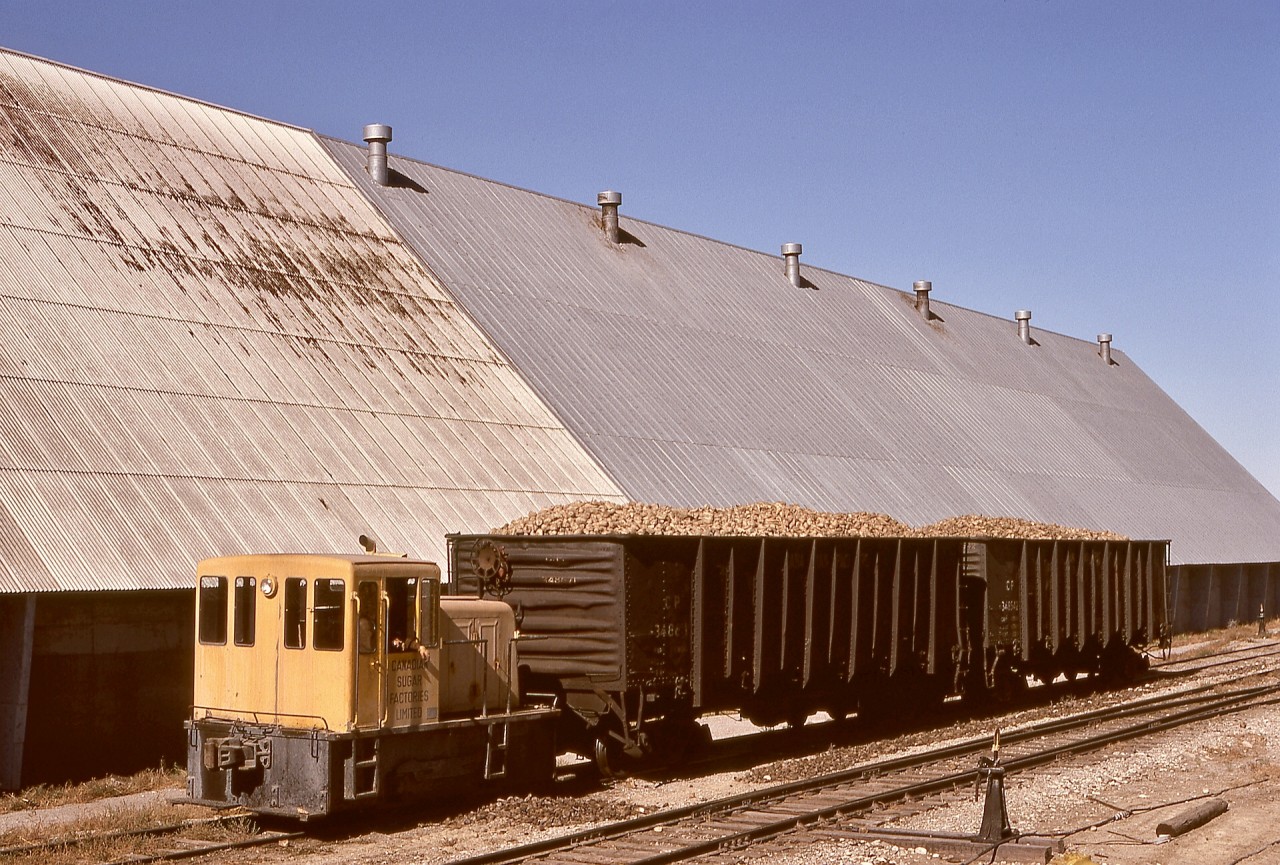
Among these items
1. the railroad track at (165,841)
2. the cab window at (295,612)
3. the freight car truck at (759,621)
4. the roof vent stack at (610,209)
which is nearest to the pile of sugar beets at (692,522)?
the freight car truck at (759,621)

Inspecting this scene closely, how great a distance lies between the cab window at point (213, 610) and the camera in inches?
610

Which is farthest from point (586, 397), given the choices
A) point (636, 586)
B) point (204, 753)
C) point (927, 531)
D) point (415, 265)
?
point (204, 753)

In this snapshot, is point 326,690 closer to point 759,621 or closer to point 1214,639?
point 759,621

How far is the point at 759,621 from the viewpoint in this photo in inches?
762

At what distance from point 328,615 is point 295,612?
431 mm

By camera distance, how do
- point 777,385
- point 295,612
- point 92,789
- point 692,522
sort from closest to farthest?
point 295,612 → point 92,789 → point 692,522 → point 777,385

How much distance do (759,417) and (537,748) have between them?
19.9 m

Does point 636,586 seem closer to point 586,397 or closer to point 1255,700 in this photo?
point 586,397

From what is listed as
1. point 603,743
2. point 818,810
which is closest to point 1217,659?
point 603,743

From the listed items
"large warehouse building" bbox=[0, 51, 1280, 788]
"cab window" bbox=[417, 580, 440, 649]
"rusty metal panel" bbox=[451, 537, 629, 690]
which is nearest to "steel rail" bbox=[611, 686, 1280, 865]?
"rusty metal panel" bbox=[451, 537, 629, 690]

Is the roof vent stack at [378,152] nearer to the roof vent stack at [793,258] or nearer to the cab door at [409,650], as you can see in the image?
the roof vent stack at [793,258]

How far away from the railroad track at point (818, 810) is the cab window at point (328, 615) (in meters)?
2.84

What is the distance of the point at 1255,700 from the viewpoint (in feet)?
90.8

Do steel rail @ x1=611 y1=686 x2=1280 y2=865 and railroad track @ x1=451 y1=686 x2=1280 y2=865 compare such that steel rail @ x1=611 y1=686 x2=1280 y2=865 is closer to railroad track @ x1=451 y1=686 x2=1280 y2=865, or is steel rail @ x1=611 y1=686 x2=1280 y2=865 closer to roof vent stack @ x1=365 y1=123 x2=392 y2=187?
railroad track @ x1=451 y1=686 x2=1280 y2=865
